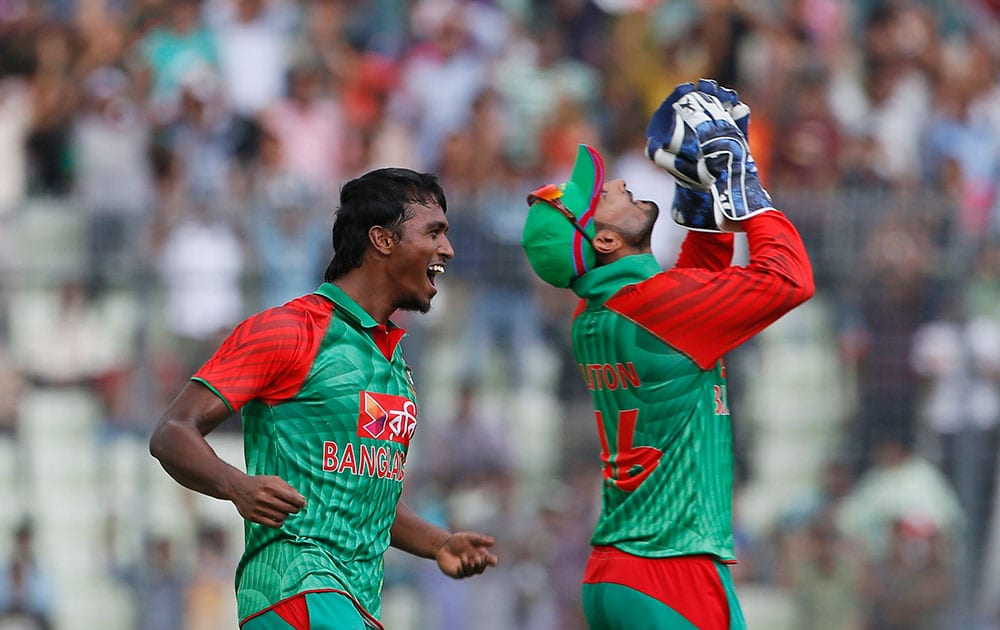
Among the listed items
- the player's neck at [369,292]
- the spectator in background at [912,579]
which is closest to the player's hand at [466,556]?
the player's neck at [369,292]

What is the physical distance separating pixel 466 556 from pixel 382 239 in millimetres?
1049

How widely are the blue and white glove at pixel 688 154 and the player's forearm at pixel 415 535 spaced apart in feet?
4.64

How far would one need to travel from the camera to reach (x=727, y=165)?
5.79m

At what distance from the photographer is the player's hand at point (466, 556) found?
548 cm

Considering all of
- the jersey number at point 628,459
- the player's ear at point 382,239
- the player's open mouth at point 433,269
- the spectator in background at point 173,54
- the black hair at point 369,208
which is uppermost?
the spectator in background at point 173,54

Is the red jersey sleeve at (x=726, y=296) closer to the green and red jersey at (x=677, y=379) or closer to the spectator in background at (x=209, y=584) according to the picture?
the green and red jersey at (x=677, y=379)

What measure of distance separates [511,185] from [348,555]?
237 inches

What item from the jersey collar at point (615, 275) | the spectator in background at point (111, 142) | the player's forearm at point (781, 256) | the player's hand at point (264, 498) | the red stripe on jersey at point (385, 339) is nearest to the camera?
the player's hand at point (264, 498)

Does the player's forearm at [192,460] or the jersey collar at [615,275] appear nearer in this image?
the player's forearm at [192,460]

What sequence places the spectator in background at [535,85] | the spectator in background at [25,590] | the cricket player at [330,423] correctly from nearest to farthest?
the cricket player at [330,423]
the spectator in background at [25,590]
the spectator in background at [535,85]

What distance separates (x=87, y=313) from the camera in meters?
10.1

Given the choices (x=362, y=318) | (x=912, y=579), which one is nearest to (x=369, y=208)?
(x=362, y=318)

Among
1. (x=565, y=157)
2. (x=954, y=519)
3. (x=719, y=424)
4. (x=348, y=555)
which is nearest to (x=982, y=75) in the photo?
(x=565, y=157)

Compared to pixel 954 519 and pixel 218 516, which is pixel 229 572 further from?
A: pixel 954 519
